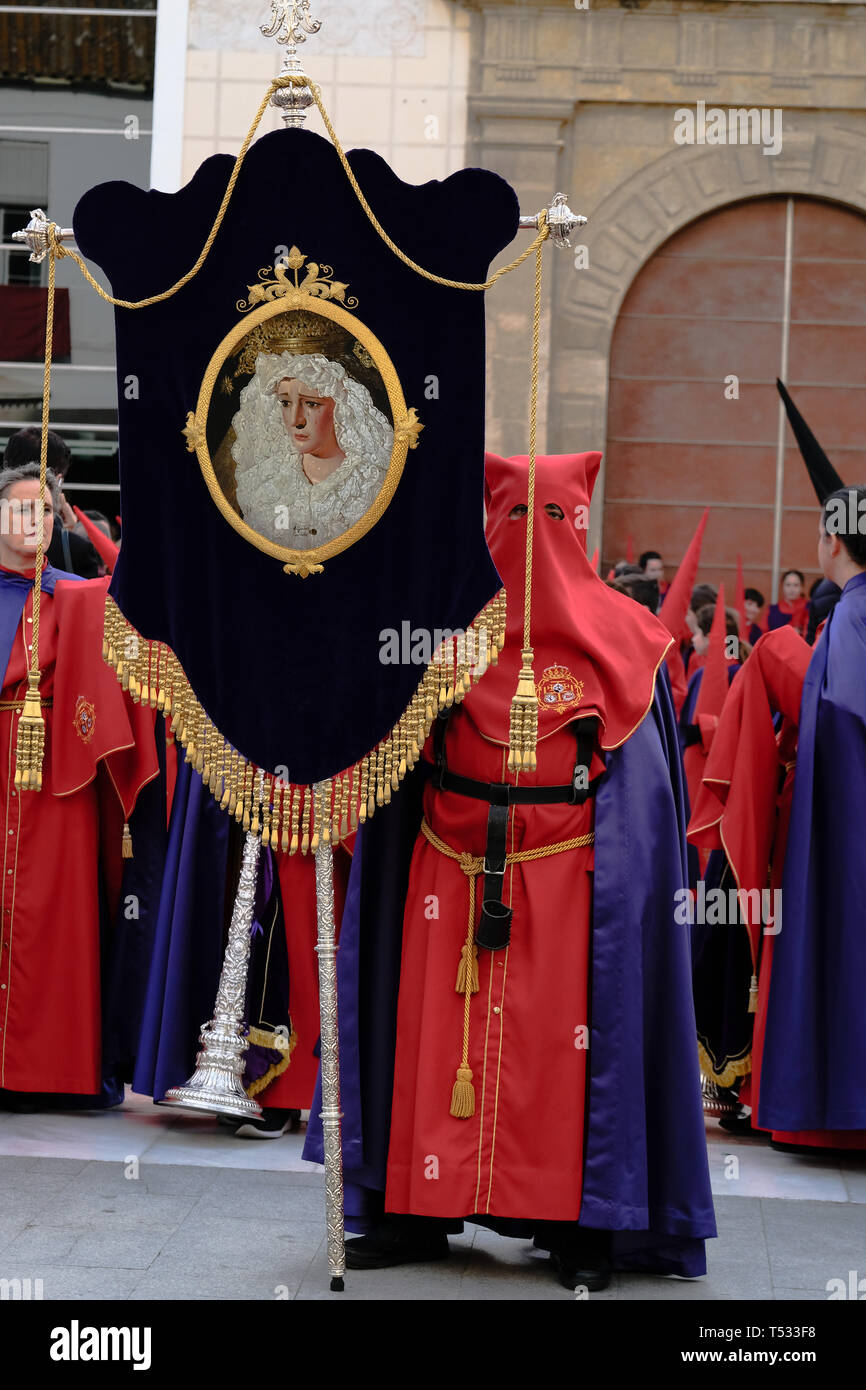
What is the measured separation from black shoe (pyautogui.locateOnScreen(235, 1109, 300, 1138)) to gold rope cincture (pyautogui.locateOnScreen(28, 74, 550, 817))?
A: 5.38 ft

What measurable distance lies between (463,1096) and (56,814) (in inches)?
85.0

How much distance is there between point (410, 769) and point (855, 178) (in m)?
11.8

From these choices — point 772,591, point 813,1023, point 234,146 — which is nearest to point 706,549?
point 772,591

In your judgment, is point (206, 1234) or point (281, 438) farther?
point (206, 1234)

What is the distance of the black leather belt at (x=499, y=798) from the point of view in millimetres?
3980

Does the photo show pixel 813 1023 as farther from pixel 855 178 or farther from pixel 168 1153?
pixel 855 178

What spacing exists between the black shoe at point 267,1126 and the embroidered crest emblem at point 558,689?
1987 millimetres

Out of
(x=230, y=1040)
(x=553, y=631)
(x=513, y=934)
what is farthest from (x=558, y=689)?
(x=230, y=1040)

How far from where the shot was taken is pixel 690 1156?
13.1 feet

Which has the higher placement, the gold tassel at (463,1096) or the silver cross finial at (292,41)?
the silver cross finial at (292,41)

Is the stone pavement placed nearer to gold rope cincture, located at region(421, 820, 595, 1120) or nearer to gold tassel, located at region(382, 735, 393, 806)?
gold rope cincture, located at region(421, 820, 595, 1120)

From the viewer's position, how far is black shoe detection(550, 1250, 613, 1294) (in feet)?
12.9

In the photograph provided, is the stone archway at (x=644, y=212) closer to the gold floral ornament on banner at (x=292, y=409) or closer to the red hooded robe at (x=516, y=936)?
the red hooded robe at (x=516, y=936)

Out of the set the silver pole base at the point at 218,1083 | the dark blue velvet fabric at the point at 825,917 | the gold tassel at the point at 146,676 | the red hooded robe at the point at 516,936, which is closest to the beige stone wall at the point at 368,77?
the dark blue velvet fabric at the point at 825,917
